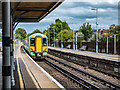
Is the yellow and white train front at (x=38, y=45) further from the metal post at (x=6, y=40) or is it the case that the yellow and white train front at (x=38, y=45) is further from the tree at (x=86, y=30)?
the tree at (x=86, y=30)

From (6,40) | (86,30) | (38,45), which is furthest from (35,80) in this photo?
(86,30)

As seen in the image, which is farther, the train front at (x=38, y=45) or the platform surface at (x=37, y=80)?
the train front at (x=38, y=45)

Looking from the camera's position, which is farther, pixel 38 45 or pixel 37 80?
pixel 38 45

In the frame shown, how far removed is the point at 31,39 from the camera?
948 inches

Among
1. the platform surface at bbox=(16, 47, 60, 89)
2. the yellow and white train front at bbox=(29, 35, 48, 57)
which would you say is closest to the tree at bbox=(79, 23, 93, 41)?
the yellow and white train front at bbox=(29, 35, 48, 57)

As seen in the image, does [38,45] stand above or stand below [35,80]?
above

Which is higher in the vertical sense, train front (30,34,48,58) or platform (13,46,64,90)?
train front (30,34,48,58)

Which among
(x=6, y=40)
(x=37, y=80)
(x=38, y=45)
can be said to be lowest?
(x=37, y=80)

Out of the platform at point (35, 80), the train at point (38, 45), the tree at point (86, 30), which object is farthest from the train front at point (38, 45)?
the tree at point (86, 30)

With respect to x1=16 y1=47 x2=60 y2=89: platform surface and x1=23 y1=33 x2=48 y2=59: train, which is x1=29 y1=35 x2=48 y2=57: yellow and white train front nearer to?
x1=23 y1=33 x2=48 y2=59: train

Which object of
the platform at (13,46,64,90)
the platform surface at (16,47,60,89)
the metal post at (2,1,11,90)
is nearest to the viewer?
the metal post at (2,1,11,90)

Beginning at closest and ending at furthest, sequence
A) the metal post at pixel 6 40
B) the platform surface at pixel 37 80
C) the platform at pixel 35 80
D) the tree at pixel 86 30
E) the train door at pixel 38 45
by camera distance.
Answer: the metal post at pixel 6 40
the platform at pixel 35 80
the platform surface at pixel 37 80
the train door at pixel 38 45
the tree at pixel 86 30

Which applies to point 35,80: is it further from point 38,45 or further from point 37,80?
point 38,45

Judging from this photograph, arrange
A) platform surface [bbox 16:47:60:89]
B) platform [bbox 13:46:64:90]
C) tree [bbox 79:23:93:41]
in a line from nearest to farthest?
platform [bbox 13:46:64:90] → platform surface [bbox 16:47:60:89] → tree [bbox 79:23:93:41]
